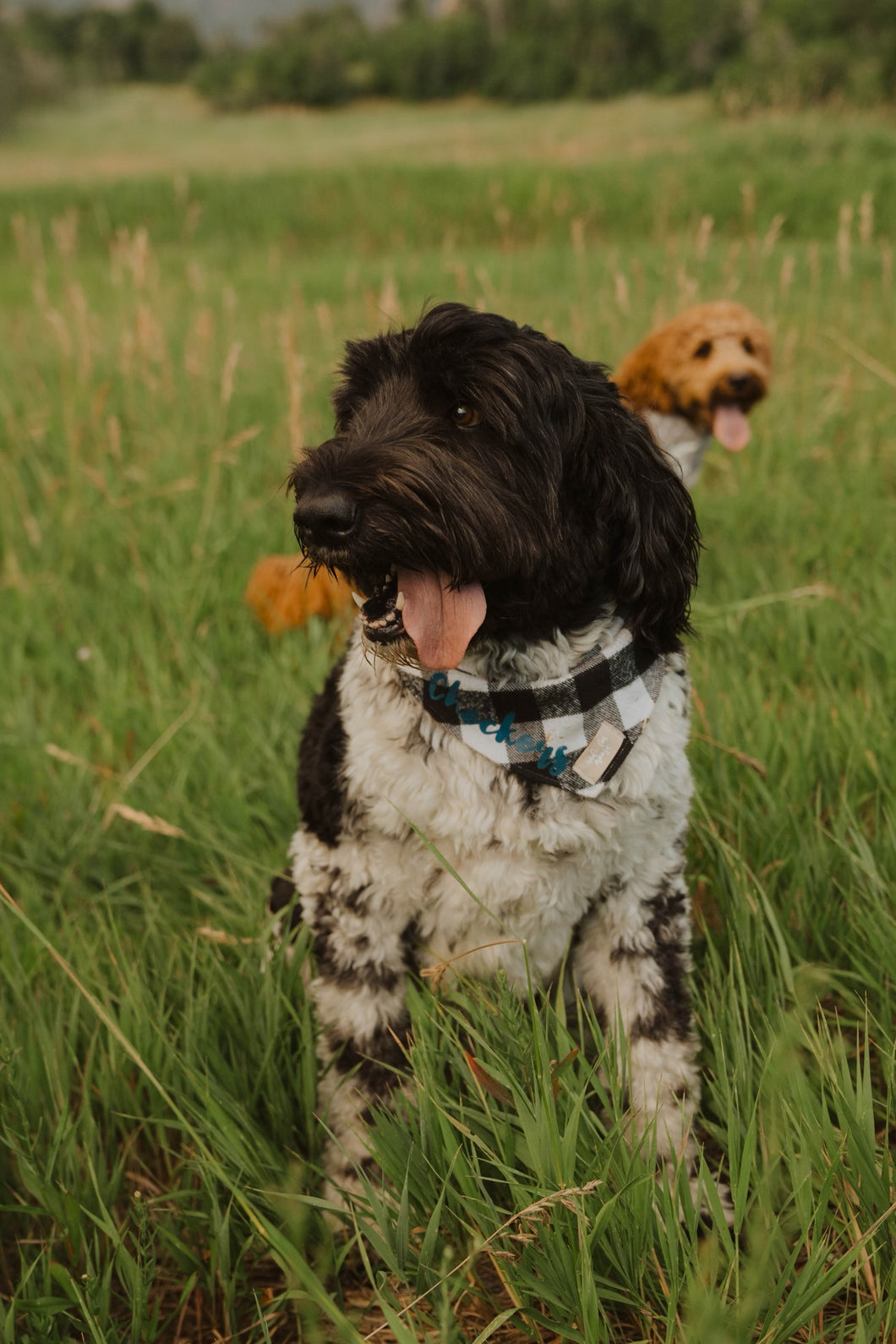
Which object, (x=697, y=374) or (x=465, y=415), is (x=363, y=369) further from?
(x=697, y=374)

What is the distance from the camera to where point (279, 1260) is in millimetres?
1570

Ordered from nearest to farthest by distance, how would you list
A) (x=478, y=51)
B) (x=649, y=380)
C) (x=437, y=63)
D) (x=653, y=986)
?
(x=653, y=986)
(x=649, y=380)
(x=437, y=63)
(x=478, y=51)

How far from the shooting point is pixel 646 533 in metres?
1.87

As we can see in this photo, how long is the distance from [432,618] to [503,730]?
284 millimetres

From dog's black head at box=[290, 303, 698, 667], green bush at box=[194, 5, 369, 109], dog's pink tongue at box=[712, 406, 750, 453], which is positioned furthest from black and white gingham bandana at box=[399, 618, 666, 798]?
green bush at box=[194, 5, 369, 109]

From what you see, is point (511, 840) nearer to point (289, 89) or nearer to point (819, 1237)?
point (819, 1237)

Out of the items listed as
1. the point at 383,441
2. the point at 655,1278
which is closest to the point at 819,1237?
the point at 655,1278

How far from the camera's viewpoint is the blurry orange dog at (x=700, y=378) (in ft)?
14.1

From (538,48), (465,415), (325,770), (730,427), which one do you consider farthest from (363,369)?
(538,48)

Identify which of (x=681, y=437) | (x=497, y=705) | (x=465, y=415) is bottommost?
(x=681, y=437)

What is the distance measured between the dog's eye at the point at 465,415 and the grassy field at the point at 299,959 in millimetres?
1075

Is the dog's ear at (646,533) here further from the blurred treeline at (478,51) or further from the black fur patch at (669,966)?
the blurred treeline at (478,51)

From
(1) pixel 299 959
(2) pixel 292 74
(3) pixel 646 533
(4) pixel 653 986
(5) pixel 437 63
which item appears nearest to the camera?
(3) pixel 646 533

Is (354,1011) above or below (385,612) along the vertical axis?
below
